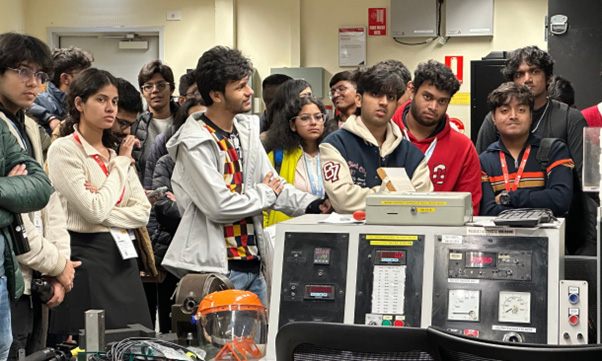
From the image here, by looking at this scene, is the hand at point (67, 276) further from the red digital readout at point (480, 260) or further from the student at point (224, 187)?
the red digital readout at point (480, 260)

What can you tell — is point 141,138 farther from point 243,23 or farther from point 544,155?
point 243,23

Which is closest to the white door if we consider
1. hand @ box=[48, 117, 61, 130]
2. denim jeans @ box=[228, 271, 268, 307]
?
hand @ box=[48, 117, 61, 130]

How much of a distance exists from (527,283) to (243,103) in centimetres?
154

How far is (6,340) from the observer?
2539 millimetres

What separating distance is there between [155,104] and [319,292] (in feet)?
9.66

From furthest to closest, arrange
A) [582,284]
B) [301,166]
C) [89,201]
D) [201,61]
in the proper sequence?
[301,166], [201,61], [89,201], [582,284]

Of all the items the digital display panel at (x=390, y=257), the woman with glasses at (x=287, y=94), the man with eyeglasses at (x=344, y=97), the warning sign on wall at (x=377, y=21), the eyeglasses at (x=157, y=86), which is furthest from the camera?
the warning sign on wall at (x=377, y=21)

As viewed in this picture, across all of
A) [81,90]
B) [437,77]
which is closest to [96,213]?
A: [81,90]

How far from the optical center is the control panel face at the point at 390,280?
2.05 meters

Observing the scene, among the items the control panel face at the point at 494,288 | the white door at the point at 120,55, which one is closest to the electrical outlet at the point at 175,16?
the white door at the point at 120,55

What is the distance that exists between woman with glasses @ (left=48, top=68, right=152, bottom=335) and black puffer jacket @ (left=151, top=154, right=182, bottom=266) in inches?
19.2

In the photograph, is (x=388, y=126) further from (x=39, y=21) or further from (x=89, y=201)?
(x=39, y=21)

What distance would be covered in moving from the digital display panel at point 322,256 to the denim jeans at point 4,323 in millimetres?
1064

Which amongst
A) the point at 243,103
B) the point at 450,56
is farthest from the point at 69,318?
the point at 450,56
